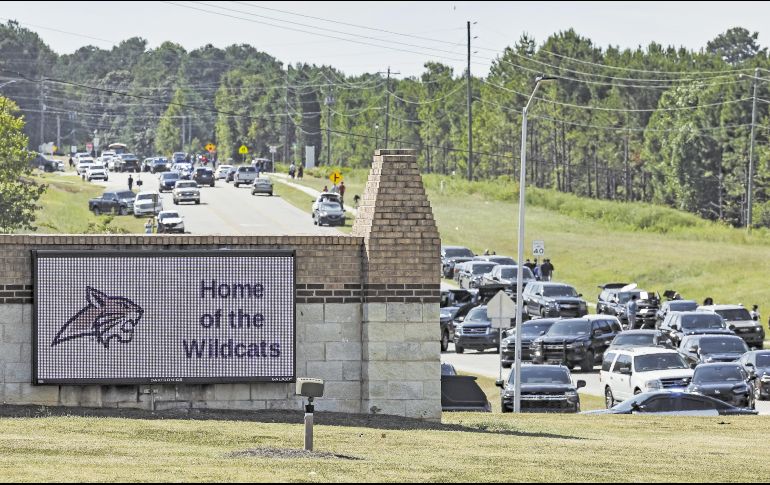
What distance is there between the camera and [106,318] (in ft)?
71.1

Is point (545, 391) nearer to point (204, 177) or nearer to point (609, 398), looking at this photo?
point (609, 398)

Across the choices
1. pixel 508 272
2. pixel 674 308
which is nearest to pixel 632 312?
pixel 674 308

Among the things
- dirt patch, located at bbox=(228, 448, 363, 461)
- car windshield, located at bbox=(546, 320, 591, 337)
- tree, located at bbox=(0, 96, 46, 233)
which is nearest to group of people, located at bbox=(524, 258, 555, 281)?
car windshield, located at bbox=(546, 320, 591, 337)

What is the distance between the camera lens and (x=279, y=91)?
199625 millimetres

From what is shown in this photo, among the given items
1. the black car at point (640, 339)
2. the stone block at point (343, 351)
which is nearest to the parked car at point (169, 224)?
the black car at point (640, 339)

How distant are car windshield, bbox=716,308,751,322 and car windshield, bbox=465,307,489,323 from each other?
25.1 feet

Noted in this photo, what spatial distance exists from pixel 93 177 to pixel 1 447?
4404 inches

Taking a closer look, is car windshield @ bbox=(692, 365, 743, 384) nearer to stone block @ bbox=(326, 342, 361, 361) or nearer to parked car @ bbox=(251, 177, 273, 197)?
stone block @ bbox=(326, 342, 361, 361)

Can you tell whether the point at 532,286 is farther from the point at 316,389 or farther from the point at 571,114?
the point at 571,114

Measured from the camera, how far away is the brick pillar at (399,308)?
71.8 ft

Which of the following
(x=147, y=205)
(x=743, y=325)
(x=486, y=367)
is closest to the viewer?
(x=486, y=367)

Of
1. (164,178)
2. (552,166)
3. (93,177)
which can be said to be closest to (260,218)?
(164,178)

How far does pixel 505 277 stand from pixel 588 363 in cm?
1568

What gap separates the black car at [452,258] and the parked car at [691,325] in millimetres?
24516
